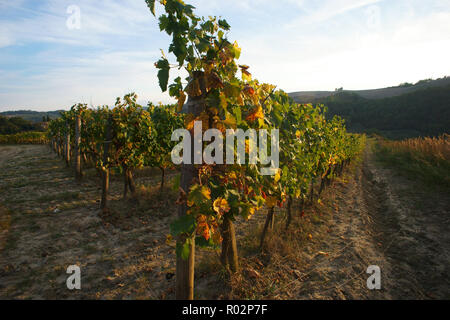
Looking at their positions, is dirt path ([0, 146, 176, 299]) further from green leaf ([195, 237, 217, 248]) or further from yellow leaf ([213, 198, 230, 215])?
yellow leaf ([213, 198, 230, 215])

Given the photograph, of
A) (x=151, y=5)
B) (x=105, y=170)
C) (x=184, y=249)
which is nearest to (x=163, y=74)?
(x=151, y=5)

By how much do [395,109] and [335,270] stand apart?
221 ft

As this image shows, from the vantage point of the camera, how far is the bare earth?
10.7ft

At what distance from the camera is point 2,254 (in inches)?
162

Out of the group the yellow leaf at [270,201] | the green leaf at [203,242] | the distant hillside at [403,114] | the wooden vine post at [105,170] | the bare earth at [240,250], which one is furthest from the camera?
the distant hillside at [403,114]

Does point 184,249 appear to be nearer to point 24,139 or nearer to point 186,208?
point 186,208

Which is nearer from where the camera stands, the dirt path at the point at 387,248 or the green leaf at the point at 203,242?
the green leaf at the point at 203,242

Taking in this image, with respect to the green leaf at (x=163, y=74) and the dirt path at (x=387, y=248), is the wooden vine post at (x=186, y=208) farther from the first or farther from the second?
the dirt path at (x=387, y=248)

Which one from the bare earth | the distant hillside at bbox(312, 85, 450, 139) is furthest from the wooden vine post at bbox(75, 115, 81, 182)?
the distant hillside at bbox(312, 85, 450, 139)

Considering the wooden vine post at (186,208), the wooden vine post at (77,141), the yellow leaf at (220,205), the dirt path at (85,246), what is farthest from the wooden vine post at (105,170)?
the yellow leaf at (220,205)

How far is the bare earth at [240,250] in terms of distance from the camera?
3270 mm

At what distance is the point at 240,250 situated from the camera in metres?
4.12

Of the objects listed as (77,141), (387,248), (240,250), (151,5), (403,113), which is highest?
(403,113)
